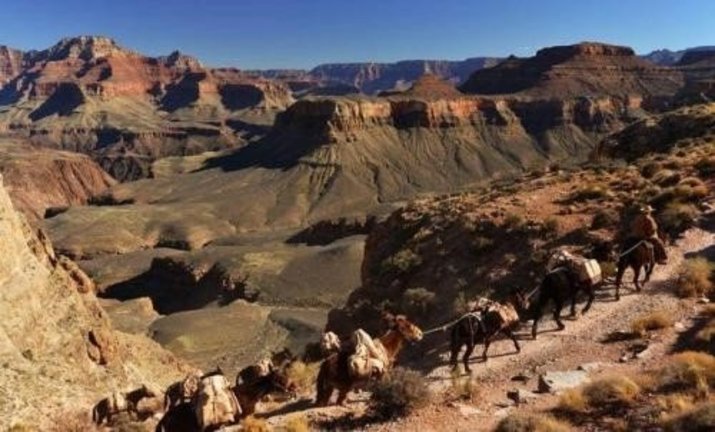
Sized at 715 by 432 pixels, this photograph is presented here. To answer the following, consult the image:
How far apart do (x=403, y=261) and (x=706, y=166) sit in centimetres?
1313

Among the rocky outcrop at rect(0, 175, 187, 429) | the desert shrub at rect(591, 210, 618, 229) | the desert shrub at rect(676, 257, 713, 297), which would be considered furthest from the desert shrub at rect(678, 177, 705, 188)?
the rocky outcrop at rect(0, 175, 187, 429)

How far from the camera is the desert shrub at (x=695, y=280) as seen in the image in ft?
65.2

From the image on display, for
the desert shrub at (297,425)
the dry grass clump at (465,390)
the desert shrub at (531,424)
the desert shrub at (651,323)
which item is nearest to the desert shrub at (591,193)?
the desert shrub at (651,323)

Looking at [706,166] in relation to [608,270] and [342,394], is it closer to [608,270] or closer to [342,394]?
[608,270]

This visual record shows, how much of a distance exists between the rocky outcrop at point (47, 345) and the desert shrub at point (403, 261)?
40.5 feet

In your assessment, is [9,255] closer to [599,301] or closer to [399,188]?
[599,301]

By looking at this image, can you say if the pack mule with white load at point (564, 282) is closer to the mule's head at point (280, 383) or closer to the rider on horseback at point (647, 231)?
the rider on horseback at point (647, 231)

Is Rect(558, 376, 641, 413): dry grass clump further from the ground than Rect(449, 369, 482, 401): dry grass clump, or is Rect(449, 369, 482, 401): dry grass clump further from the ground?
Rect(558, 376, 641, 413): dry grass clump

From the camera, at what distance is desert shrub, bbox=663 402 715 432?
11492 millimetres

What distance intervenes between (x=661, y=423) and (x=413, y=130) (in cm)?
17100

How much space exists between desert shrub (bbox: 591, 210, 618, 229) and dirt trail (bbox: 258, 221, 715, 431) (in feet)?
13.5

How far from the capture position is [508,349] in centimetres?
1830

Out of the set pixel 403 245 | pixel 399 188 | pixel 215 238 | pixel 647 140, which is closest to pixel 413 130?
pixel 399 188

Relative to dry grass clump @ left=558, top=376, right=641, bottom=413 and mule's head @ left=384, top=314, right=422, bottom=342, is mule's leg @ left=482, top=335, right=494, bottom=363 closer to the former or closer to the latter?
mule's head @ left=384, top=314, right=422, bottom=342
